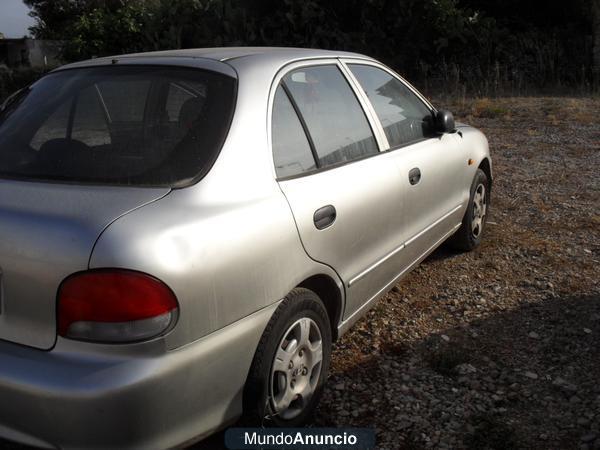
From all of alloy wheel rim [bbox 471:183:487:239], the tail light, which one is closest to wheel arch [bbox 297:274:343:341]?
the tail light

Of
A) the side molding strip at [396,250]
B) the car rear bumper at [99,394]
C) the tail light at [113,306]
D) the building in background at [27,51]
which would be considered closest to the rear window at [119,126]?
the tail light at [113,306]

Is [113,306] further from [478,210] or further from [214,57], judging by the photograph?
[478,210]

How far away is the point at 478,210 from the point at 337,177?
2484 millimetres

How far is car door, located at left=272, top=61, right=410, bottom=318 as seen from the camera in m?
2.75

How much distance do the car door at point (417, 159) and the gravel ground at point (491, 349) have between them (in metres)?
0.43

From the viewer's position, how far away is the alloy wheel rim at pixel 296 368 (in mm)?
2613

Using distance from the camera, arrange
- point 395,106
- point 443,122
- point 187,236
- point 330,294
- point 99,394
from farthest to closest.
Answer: point 443,122
point 395,106
point 330,294
point 187,236
point 99,394

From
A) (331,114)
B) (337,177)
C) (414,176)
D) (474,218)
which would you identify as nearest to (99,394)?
(337,177)

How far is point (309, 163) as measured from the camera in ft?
9.50

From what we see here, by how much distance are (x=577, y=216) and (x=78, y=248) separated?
207 inches

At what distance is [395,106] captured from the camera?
3957 mm

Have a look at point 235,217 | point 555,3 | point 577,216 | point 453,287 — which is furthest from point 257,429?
point 555,3

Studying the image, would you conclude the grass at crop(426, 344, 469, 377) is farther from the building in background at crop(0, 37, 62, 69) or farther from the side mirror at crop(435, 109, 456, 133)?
the building in background at crop(0, 37, 62, 69)

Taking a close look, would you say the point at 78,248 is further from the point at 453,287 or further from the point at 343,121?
the point at 453,287
